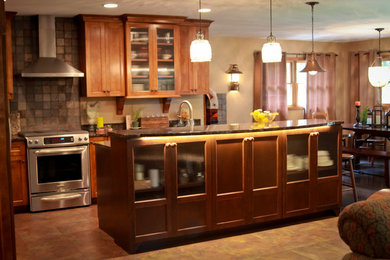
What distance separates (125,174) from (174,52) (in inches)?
119

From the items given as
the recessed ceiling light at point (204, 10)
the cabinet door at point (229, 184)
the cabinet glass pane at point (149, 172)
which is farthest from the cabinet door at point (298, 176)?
the recessed ceiling light at point (204, 10)

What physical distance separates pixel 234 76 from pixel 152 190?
16.0 feet

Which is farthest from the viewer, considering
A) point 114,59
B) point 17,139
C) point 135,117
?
point 135,117

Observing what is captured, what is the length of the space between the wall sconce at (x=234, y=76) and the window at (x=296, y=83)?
1454 millimetres

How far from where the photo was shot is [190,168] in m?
4.59

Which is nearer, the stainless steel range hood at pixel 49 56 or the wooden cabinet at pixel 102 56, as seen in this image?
the stainless steel range hood at pixel 49 56

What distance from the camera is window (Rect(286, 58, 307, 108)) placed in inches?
390

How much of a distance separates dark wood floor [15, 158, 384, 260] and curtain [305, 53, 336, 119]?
488 centimetres

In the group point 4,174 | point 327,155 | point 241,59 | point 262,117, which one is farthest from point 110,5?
point 241,59

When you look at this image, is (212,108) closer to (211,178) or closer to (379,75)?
(379,75)

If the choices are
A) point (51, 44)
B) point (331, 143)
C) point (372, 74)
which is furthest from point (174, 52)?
point (372, 74)

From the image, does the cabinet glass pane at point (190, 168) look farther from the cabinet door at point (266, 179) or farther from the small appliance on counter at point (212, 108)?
the small appliance on counter at point (212, 108)

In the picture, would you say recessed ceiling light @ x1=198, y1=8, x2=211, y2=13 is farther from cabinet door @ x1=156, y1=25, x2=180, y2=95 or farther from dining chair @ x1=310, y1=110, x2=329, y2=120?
dining chair @ x1=310, y1=110, x2=329, y2=120

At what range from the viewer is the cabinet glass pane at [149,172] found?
4324 mm
